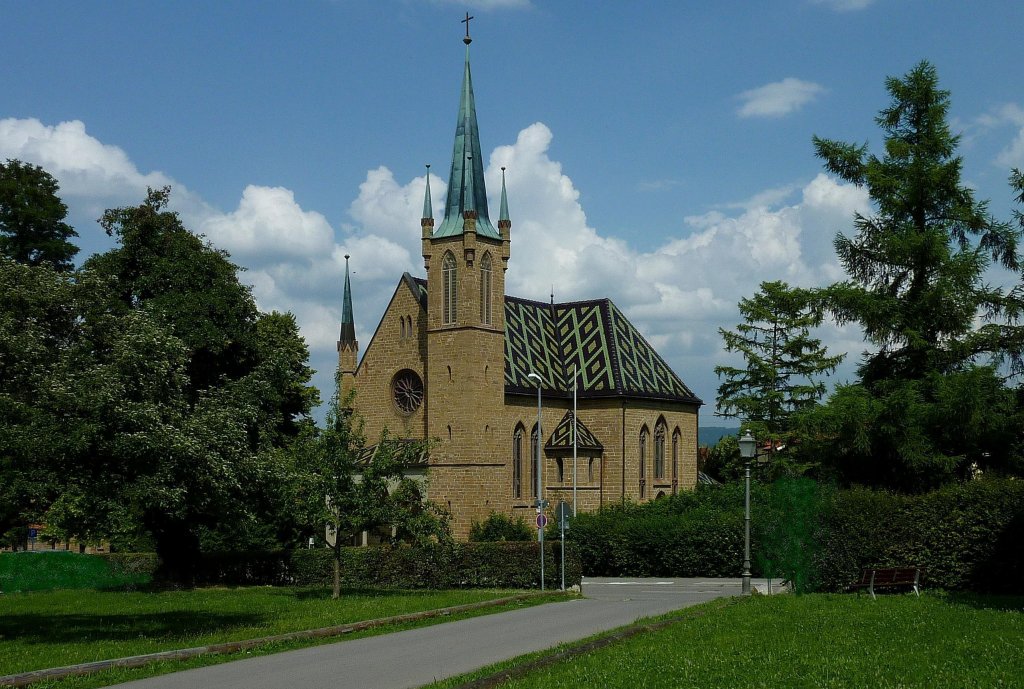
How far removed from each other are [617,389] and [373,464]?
26.0 meters

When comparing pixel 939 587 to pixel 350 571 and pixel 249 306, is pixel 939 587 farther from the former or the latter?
pixel 249 306

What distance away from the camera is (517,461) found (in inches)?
2029

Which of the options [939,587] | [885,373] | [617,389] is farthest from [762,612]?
[617,389]

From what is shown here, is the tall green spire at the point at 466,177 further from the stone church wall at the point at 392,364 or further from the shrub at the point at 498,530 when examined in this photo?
the shrub at the point at 498,530

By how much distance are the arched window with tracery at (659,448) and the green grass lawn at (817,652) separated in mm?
33922

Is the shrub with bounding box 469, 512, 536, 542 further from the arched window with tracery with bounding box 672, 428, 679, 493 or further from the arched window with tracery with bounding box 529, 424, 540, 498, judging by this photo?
the arched window with tracery with bounding box 672, 428, 679, 493

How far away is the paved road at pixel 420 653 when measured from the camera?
46.1ft

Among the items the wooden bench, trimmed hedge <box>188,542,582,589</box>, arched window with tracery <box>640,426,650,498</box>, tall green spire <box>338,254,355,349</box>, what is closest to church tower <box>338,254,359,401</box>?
tall green spire <box>338,254,355,349</box>

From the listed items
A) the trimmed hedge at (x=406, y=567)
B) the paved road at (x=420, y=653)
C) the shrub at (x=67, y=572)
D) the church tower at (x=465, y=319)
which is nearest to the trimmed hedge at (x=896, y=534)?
the paved road at (x=420, y=653)

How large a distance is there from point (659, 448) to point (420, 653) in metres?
40.3

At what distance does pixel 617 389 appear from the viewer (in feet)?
176

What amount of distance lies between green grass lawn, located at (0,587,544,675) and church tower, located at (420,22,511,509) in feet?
59.0

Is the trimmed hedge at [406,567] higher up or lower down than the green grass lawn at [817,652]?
lower down

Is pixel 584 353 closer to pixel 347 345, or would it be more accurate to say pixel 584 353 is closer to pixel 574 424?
pixel 574 424
